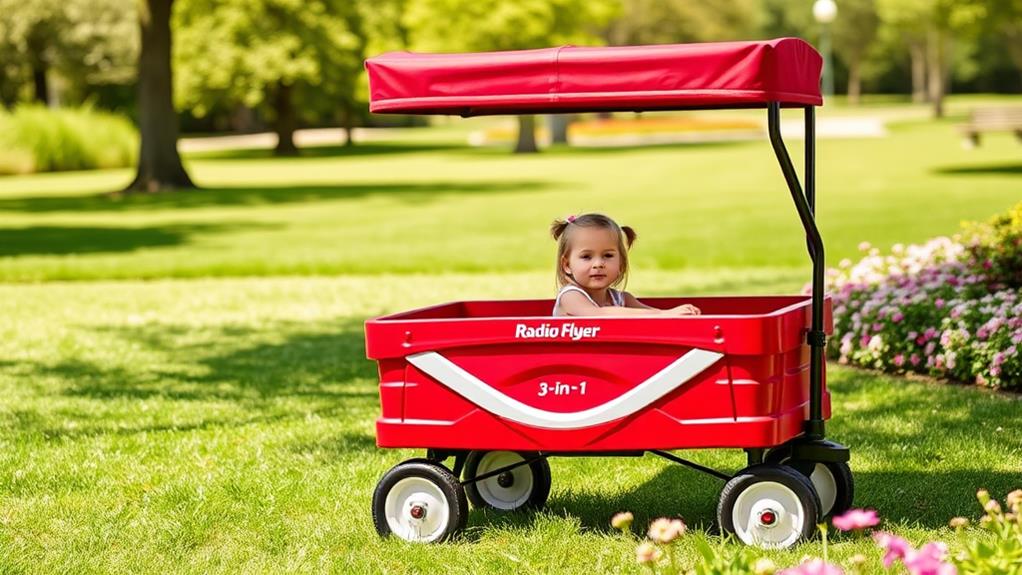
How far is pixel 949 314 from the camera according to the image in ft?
27.5

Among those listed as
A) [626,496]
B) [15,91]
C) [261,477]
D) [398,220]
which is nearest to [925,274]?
[626,496]

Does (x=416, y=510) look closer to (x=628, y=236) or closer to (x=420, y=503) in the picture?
(x=420, y=503)

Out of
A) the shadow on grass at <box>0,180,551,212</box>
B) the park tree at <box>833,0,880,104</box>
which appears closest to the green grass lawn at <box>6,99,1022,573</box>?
the shadow on grass at <box>0,180,551,212</box>

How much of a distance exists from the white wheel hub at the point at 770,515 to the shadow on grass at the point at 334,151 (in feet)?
150

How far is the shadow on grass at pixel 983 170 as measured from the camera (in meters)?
29.3

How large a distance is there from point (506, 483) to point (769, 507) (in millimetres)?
1205

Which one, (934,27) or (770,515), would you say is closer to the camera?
(770,515)

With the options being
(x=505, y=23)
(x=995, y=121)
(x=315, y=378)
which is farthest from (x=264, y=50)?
(x=315, y=378)

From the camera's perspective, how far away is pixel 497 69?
4852mm

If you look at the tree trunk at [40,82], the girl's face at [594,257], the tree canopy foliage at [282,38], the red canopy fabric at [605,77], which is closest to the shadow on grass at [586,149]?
the tree canopy foliage at [282,38]

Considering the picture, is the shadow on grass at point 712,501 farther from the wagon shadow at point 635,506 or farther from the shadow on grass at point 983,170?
the shadow on grass at point 983,170

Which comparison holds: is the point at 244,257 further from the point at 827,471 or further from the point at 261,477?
the point at 827,471

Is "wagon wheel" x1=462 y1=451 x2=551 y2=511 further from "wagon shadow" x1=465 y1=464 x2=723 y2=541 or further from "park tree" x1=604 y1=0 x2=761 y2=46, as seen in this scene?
"park tree" x1=604 y1=0 x2=761 y2=46

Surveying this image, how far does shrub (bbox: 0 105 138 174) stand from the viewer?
139 feet
